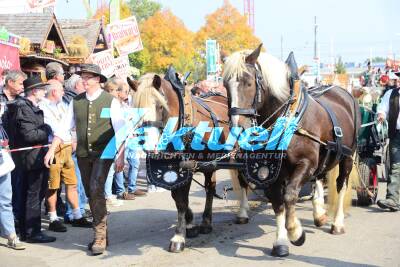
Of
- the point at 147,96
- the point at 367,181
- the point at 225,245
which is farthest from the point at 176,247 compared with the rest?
the point at 367,181

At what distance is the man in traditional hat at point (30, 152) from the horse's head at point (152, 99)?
1.63 metres

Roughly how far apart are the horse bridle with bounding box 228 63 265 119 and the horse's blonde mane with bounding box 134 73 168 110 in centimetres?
75

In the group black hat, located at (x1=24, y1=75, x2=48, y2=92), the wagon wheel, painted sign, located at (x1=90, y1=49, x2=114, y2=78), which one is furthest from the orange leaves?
black hat, located at (x1=24, y1=75, x2=48, y2=92)

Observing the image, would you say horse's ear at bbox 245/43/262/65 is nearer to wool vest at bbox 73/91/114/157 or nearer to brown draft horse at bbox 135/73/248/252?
brown draft horse at bbox 135/73/248/252

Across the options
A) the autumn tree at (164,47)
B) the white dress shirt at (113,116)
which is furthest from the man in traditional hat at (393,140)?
the autumn tree at (164,47)

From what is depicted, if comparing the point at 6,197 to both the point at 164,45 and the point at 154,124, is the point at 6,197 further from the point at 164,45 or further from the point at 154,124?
the point at 164,45

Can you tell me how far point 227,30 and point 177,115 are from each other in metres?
48.9

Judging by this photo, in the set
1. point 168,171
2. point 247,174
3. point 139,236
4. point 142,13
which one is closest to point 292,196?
point 247,174

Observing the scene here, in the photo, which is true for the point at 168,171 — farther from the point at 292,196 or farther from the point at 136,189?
the point at 136,189

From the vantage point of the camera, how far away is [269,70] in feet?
16.8

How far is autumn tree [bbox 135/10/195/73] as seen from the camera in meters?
50.3

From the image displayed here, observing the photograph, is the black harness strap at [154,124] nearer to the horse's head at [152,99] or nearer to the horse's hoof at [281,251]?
the horse's head at [152,99]

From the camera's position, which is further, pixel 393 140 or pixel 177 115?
pixel 393 140

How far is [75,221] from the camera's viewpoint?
7.00 meters
